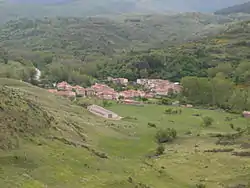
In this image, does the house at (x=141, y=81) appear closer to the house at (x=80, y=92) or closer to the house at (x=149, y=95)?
the house at (x=149, y=95)

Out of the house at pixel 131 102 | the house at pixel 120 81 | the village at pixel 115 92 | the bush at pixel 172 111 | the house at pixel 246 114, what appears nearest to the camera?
the house at pixel 246 114

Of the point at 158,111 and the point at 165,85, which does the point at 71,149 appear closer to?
the point at 158,111

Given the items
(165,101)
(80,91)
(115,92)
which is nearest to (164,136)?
(165,101)

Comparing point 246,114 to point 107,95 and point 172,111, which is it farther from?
point 107,95

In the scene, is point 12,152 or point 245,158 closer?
point 12,152

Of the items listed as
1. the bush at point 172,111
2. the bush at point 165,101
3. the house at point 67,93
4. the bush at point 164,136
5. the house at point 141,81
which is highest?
the bush at point 164,136

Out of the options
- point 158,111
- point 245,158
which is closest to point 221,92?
point 158,111

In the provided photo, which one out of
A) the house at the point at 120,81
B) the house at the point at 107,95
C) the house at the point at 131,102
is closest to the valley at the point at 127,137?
the house at the point at 107,95

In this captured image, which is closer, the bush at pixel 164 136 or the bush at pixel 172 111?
the bush at pixel 164 136
